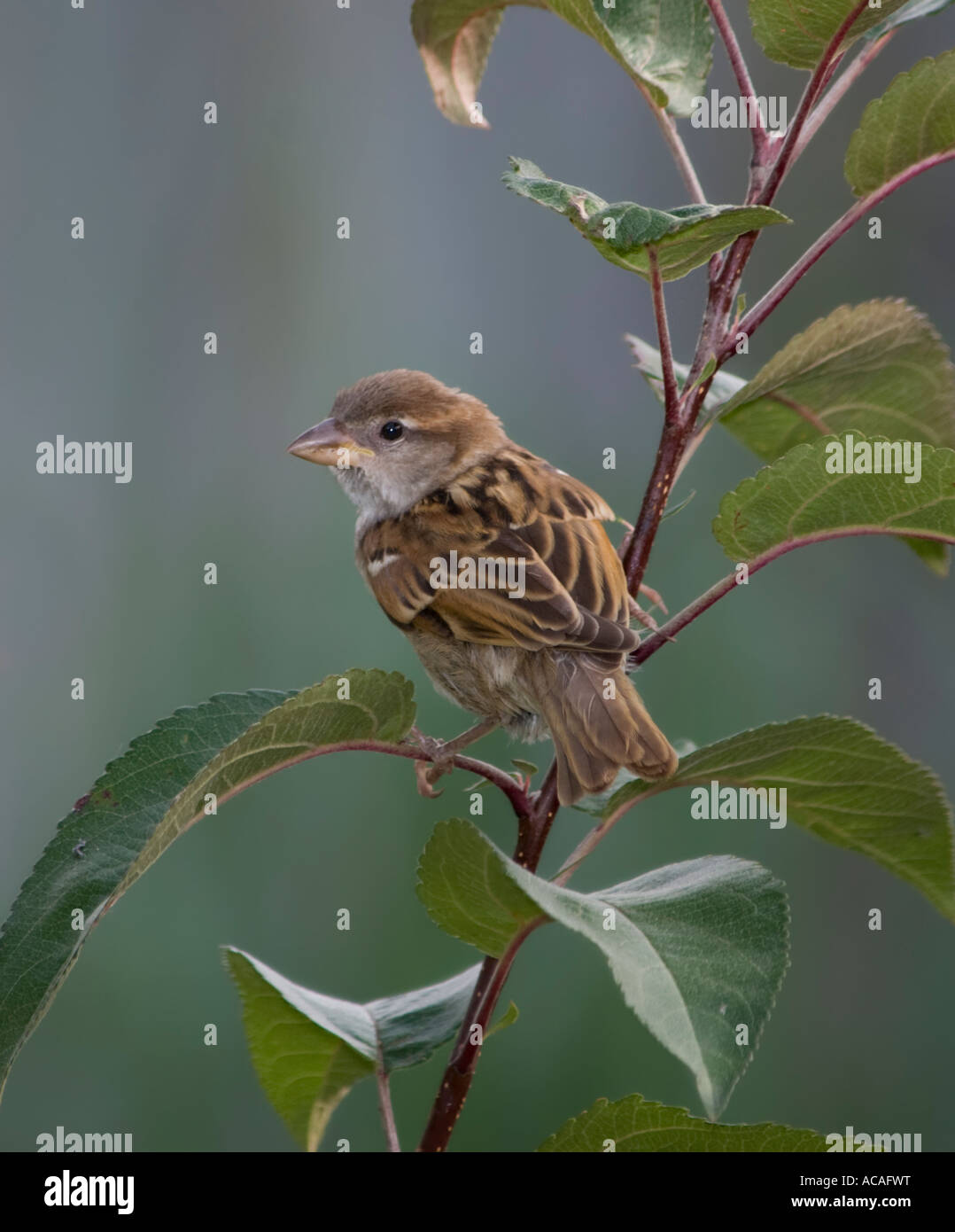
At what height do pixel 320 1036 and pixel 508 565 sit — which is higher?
pixel 508 565

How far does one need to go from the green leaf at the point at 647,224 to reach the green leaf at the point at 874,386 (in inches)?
15.7

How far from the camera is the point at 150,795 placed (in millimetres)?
1590

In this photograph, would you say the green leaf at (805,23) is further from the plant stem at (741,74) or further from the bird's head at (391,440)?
the bird's head at (391,440)

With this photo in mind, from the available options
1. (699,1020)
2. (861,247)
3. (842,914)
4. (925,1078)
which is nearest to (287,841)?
(842,914)

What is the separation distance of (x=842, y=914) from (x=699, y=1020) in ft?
10.2

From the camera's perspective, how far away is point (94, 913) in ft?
4.58

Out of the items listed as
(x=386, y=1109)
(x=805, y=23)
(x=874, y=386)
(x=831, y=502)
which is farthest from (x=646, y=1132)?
(x=805, y=23)

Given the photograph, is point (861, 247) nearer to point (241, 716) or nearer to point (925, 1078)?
point (925, 1078)

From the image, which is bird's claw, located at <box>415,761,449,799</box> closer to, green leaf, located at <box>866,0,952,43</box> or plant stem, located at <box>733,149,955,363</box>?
plant stem, located at <box>733,149,955,363</box>

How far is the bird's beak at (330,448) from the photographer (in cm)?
287

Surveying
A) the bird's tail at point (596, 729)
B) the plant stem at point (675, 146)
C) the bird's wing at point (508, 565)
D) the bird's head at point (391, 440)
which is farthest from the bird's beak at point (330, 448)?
the plant stem at point (675, 146)

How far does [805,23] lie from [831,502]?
57cm

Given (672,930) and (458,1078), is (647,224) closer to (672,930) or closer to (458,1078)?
(672,930)

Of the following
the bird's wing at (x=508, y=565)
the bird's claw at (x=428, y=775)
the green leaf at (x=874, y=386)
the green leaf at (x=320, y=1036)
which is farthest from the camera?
the bird's wing at (x=508, y=565)
